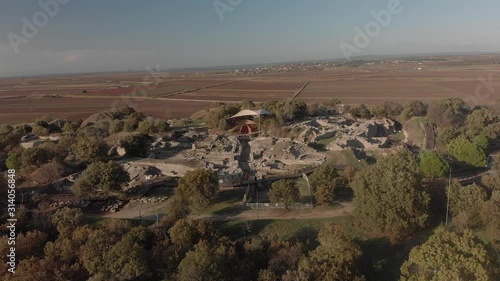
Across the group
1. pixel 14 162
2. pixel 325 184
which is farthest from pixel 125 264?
pixel 14 162

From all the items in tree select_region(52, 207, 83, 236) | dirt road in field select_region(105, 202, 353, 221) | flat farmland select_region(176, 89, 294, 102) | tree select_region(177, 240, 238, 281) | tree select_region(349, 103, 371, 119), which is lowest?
dirt road in field select_region(105, 202, 353, 221)

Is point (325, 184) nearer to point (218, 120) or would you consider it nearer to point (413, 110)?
point (218, 120)

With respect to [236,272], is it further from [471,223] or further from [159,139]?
[159,139]

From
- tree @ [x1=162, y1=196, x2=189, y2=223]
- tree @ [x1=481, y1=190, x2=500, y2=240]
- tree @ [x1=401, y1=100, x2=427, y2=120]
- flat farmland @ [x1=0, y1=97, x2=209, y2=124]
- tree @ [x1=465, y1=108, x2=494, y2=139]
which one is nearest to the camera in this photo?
tree @ [x1=481, y1=190, x2=500, y2=240]

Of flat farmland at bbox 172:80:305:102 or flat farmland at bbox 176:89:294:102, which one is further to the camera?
flat farmland at bbox 172:80:305:102

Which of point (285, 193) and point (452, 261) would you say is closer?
point (452, 261)

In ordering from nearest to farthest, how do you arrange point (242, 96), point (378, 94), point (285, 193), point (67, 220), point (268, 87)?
point (67, 220) < point (285, 193) < point (378, 94) < point (242, 96) < point (268, 87)

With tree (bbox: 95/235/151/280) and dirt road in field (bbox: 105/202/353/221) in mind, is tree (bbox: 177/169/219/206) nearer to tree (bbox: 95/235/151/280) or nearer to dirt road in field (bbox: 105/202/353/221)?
dirt road in field (bbox: 105/202/353/221)

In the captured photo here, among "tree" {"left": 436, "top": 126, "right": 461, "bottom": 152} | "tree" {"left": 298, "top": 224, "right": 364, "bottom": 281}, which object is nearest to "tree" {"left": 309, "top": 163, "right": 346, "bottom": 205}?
"tree" {"left": 298, "top": 224, "right": 364, "bottom": 281}
